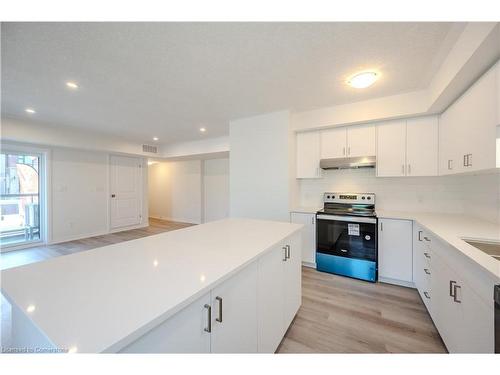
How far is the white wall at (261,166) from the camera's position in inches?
122

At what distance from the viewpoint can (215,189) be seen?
6.14 metres

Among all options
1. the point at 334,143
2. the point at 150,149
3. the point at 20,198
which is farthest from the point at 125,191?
the point at 334,143

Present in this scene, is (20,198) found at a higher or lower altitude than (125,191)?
lower

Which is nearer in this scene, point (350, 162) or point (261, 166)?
point (350, 162)

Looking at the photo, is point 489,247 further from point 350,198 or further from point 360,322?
point 350,198

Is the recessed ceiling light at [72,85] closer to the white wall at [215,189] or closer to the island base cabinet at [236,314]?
the island base cabinet at [236,314]

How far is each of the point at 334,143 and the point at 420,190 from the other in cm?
131

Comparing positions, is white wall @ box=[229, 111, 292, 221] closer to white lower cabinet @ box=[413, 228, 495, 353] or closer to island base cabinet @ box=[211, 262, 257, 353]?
white lower cabinet @ box=[413, 228, 495, 353]

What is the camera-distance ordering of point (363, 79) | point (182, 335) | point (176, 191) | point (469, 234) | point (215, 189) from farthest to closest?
1. point (176, 191)
2. point (215, 189)
3. point (363, 79)
4. point (469, 234)
5. point (182, 335)

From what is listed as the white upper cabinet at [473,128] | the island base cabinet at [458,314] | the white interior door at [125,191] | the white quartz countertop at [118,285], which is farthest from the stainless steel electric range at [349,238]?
the white interior door at [125,191]

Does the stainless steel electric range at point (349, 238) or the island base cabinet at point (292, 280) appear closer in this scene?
the island base cabinet at point (292, 280)

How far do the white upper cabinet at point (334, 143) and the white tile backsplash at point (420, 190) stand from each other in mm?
353

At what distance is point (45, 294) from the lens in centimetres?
74

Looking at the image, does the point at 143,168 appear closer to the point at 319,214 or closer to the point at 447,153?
the point at 319,214
